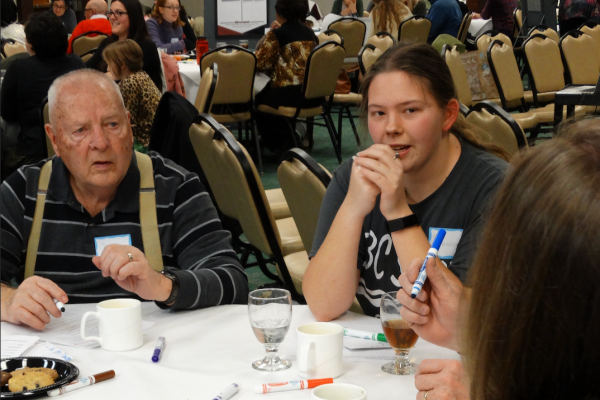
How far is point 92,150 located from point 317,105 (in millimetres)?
4449

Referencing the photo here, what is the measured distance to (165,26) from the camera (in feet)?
27.5

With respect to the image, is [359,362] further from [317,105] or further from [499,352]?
[317,105]

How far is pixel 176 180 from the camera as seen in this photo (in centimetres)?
196

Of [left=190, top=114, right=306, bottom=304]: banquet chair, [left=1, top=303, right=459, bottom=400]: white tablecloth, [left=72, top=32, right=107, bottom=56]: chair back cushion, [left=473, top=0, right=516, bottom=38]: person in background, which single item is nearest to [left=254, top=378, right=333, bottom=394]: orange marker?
[left=1, top=303, right=459, bottom=400]: white tablecloth

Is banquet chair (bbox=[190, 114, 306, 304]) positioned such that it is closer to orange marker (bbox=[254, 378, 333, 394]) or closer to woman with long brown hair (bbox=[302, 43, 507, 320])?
woman with long brown hair (bbox=[302, 43, 507, 320])

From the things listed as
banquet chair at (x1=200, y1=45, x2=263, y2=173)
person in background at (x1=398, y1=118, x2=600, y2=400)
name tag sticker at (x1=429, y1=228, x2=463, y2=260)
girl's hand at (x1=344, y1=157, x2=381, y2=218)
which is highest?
person in background at (x1=398, y1=118, x2=600, y2=400)

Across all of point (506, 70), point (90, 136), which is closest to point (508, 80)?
point (506, 70)

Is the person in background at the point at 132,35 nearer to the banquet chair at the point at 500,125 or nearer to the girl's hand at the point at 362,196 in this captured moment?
the banquet chair at the point at 500,125

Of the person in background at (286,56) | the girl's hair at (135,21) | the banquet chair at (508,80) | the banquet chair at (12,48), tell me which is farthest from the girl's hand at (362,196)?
the banquet chair at (12,48)

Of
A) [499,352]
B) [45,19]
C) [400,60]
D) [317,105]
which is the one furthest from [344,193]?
[317,105]

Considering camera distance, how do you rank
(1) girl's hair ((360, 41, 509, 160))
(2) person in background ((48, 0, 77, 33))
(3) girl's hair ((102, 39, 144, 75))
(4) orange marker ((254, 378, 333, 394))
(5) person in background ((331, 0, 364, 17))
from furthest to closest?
(2) person in background ((48, 0, 77, 33)), (5) person in background ((331, 0, 364, 17)), (3) girl's hair ((102, 39, 144, 75)), (1) girl's hair ((360, 41, 509, 160)), (4) orange marker ((254, 378, 333, 394))

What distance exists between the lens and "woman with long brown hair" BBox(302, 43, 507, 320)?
5.47 ft

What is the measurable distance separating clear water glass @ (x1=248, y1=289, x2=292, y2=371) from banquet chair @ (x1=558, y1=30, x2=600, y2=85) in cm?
561

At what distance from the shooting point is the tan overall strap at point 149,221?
74.4 inches
